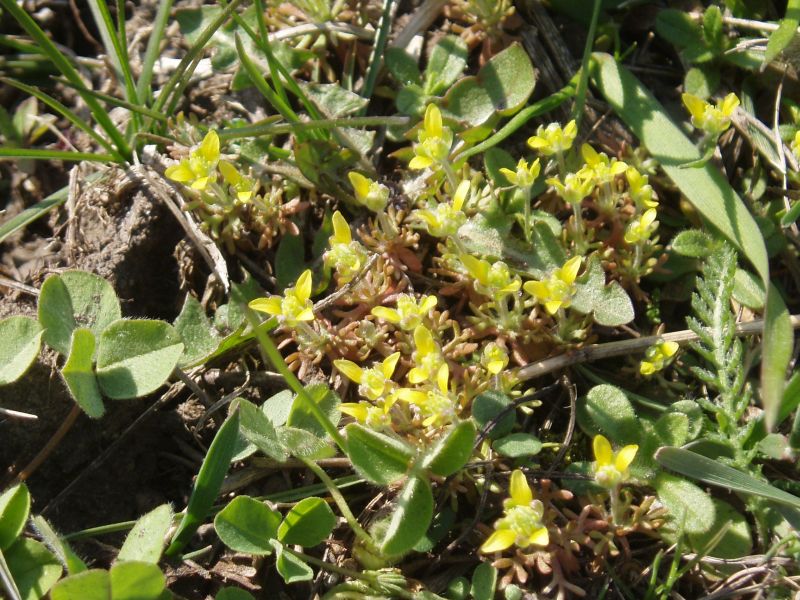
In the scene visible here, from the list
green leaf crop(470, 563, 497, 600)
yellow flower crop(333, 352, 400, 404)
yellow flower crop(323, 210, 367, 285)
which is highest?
yellow flower crop(323, 210, 367, 285)

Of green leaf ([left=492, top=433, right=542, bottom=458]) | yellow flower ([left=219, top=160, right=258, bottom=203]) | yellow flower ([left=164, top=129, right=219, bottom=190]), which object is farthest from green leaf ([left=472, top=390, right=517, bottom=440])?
yellow flower ([left=164, top=129, right=219, bottom=190])

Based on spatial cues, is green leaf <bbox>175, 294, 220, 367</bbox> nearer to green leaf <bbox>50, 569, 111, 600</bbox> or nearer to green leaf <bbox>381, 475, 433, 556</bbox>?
green leaf <bbox>50, 569, 111, 600</bbox>

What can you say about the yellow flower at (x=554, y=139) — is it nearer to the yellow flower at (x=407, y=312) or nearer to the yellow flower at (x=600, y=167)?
the yellow flower at (x=600, y=167)

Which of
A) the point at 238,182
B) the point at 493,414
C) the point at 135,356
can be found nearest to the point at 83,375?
the point at 135,356

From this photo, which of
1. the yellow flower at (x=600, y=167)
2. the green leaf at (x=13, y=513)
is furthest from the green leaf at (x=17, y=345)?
the yellow flower at (x=600, y=167)

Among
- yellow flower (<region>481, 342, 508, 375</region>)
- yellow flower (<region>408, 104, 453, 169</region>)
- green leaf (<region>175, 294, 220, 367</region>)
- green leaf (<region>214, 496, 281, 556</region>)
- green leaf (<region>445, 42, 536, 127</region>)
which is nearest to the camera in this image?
green leaf (<region>214, 496, 281, 556</region>)
